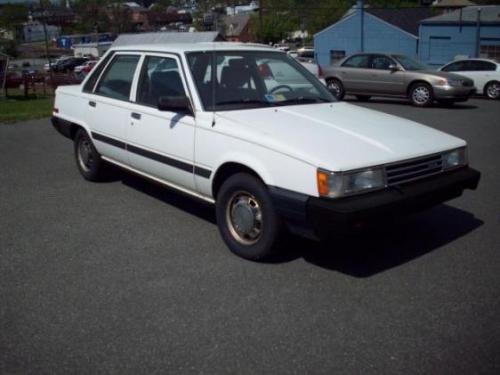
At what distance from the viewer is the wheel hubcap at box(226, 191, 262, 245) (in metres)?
4.48

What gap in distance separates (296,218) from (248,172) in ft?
2.16

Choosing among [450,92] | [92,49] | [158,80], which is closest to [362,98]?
[450,92]

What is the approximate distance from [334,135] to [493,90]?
15.7 meters

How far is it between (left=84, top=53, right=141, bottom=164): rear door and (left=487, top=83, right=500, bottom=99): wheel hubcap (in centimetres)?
1510

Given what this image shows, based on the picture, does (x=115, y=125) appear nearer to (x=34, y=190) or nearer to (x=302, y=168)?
(x=34, y=190)

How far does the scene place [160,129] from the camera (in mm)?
5266

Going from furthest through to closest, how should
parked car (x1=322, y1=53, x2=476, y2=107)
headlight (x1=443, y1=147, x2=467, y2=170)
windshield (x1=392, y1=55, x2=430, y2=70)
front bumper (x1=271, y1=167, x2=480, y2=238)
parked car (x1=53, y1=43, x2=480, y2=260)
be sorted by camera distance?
windshield (x1=392, y1=55, x2=430, y2=70), parked car (x1=322, y1=53, x2=476, y2=107), headlight (x1=443, y1=147, x2=467, y2=170), parked car (x1=53, y1=43, x2=480, y2=260), front bumper (x1=271, y1=167, x2=480, y2=238)

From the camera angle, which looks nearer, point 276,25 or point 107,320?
point 107,320

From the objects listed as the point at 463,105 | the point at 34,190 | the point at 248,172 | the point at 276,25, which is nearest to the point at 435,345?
the point at 248,172

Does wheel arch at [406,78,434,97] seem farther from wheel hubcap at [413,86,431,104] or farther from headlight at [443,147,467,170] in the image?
headlight at [443,147,467,170]

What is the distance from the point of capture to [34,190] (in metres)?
6.87

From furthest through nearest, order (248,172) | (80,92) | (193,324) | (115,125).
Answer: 1. (80,92)
2. (115,125)
3. (248,172)
4. (193,324)

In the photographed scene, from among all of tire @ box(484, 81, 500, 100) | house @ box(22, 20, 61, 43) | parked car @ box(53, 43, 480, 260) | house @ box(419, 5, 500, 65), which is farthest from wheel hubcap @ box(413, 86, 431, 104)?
house @ box(22, 20, 61, 43)

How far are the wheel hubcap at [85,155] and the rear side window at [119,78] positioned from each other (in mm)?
783
